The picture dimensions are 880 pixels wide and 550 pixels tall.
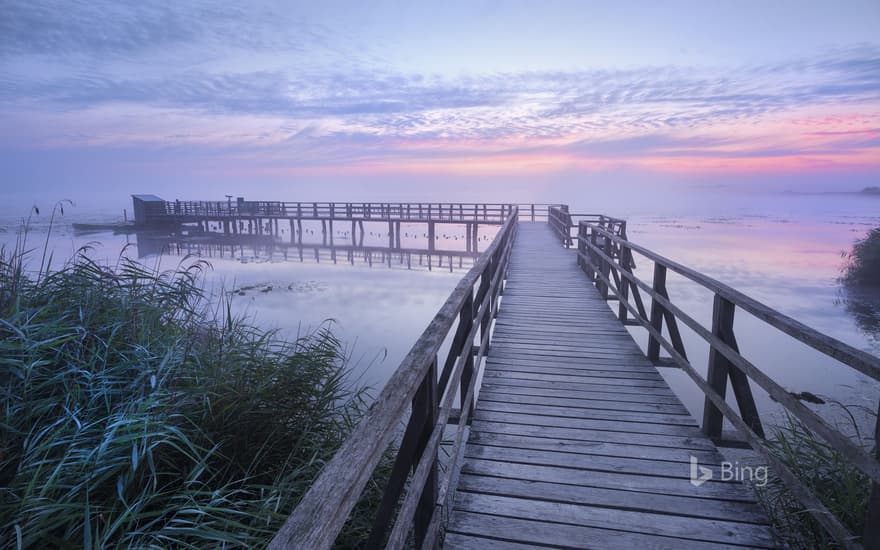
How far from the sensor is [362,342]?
43.4 feet

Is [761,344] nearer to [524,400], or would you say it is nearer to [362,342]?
[362,342]

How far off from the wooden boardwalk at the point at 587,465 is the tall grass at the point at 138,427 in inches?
43.4

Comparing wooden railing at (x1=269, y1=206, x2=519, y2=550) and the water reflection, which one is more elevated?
wooden railing at (x1=269, y1=206, x2=519, y2=550)

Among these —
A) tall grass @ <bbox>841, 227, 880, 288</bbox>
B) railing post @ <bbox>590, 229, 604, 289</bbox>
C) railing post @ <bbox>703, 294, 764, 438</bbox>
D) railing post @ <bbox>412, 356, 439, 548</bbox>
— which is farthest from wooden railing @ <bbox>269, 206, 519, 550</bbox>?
tall grass @ <bbox>841, 227, 880, 288</bbox>

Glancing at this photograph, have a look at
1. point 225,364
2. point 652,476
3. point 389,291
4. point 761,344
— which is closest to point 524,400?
point 652,476

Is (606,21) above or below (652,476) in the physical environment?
above

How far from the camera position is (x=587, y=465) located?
9.22 ft

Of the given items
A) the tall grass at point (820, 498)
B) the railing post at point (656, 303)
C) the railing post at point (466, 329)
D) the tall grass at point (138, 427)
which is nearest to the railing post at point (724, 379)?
the tall grass at point (820, 498)

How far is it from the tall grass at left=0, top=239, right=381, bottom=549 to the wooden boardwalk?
1.10 m

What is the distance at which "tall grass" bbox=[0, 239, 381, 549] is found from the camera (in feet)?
7.73

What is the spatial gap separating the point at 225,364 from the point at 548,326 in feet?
12.6

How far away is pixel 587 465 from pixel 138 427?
8.70 feet

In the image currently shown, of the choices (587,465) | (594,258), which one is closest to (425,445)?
(587,465)

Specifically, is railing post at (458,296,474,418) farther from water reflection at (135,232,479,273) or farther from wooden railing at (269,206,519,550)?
water reflection at (135,232,479,273)
